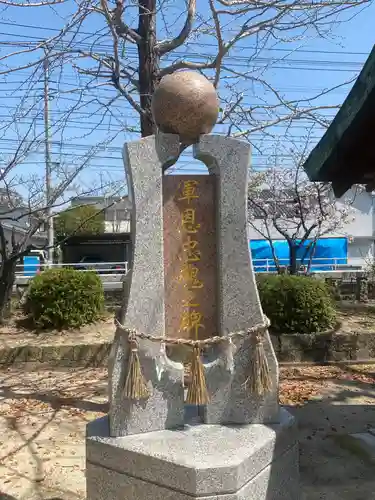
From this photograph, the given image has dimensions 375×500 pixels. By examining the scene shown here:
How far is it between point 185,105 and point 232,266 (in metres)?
1.05

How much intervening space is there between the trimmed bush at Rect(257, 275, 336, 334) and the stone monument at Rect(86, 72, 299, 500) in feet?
17.9

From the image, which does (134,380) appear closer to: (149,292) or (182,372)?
(182,372)

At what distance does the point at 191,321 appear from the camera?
308 cm

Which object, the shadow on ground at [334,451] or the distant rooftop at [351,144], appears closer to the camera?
the distant rooftop at [351,144]

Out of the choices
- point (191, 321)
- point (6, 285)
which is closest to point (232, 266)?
point (191, 321)

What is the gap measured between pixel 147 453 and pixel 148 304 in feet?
2.81

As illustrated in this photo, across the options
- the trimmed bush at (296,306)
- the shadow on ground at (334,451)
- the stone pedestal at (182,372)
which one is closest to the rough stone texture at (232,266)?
the stone pedestal at (182,372)

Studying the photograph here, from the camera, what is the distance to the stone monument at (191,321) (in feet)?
9.10

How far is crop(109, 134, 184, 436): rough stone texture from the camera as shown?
2859 mm

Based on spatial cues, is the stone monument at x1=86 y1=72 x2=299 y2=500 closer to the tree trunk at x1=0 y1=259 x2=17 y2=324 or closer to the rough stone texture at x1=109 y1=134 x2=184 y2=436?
the rough stone texture at x1=109 y1=134 x2=184 y2=436

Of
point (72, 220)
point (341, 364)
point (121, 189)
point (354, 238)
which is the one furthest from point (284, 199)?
point (354, 238)

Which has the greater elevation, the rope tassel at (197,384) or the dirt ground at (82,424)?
the rope tassel at (197,384)

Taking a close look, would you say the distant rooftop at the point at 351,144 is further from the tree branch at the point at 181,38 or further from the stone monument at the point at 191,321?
the tree branch at the point at 181,38

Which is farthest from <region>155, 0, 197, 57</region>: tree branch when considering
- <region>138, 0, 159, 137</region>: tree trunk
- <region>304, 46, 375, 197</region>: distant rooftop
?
<region>304, 46, 375, 197</region>: distant rooftop
